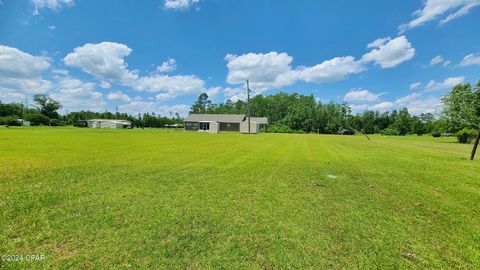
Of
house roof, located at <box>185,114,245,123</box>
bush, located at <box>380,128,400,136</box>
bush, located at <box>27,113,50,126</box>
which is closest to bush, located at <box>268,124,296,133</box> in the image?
house roof, located at <box>185,114,245,123</box>

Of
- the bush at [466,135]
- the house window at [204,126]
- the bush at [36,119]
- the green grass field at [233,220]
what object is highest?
the bush at [36,119]

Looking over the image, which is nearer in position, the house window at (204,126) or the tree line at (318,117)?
the house window at (204,126)

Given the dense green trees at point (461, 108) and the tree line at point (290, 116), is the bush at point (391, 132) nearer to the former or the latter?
the tree line at point (290, 116)

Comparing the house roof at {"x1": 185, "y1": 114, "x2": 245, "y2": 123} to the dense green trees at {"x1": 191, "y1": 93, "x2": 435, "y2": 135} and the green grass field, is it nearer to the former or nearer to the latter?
the dense green trees at {"x1": 191, "y1": 93, "x2": 435, "y2": 135}

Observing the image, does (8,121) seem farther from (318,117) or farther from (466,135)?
(466,135)

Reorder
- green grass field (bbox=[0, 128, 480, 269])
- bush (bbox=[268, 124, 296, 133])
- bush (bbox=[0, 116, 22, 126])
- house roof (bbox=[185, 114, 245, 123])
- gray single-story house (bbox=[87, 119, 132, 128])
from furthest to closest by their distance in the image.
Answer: gray single-story house (bbox=[87, 119, 132, 128])
bush (bbox=[268, 124, 296, 133])
bush (bbox=[0, 116, 22, 126])
house roof (bbox=[185, 114, 245, 123])
green grass field (bbox=[0, 128, 480, 269])

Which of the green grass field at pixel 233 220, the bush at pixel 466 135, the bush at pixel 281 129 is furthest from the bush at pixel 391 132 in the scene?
the green grass field at pixel 233 220

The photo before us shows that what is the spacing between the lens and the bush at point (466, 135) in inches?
1220

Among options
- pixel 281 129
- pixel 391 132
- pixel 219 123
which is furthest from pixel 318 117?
pixel 219 123

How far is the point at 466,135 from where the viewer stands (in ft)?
107

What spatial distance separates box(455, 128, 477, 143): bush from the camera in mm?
31000

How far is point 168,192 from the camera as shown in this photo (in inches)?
224

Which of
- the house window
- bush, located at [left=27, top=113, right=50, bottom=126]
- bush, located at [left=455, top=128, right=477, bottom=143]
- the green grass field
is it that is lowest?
the green grass field

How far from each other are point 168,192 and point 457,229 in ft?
18.2
